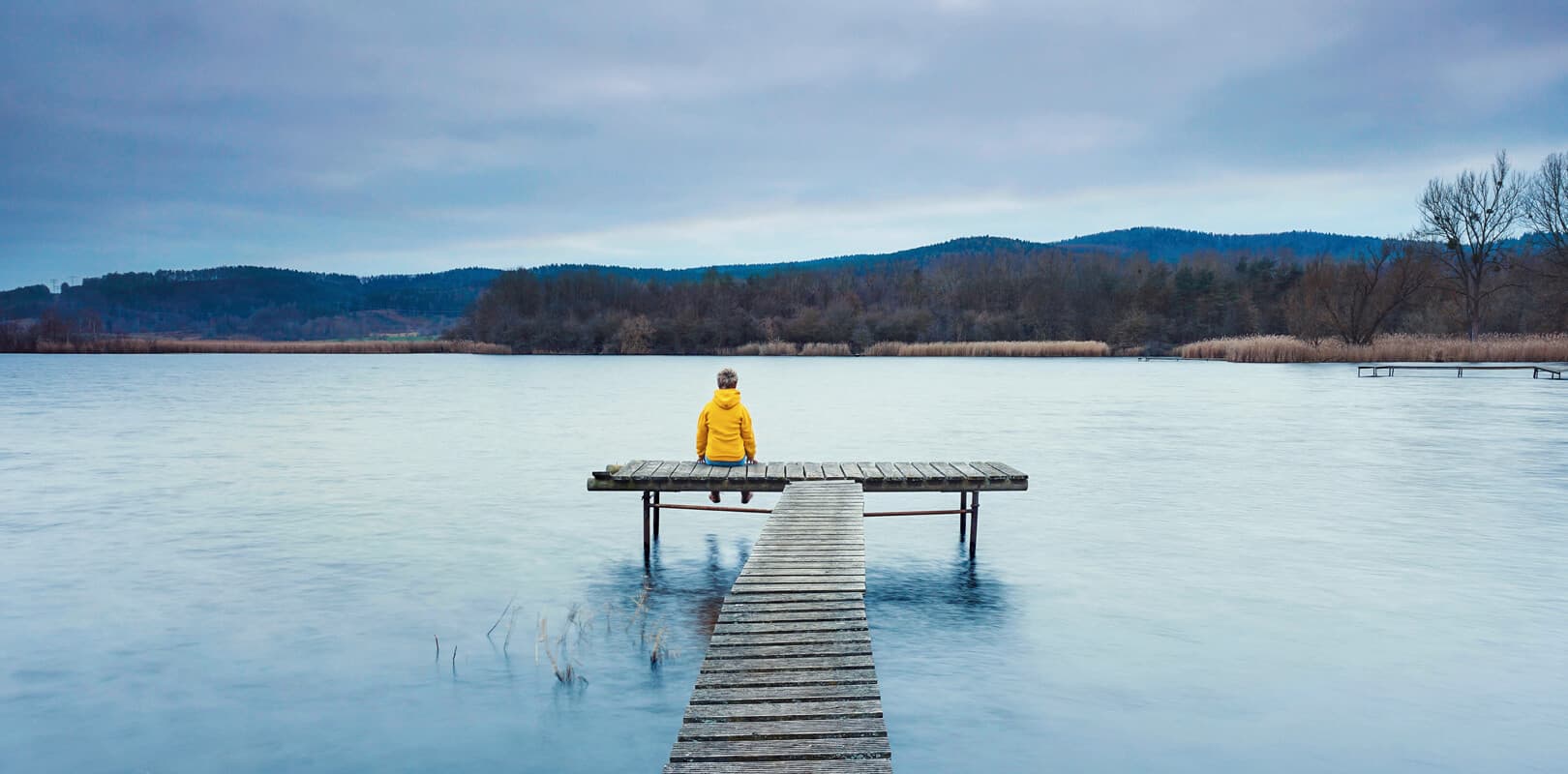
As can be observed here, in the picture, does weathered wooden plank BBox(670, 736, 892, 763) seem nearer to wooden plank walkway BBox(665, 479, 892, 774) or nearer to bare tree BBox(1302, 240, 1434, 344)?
wooden plank walkway BBox(665, 479, 892, 774)

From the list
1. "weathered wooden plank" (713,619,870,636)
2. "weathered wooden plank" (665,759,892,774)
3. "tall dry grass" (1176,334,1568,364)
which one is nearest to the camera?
"weathered wooden plank" (665,759,892,774)

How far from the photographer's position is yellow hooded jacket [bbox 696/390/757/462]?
34.4 ft

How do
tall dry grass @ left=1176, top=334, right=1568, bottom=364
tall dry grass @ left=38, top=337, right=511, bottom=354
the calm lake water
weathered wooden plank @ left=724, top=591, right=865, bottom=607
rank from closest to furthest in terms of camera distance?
the calm lake water → weathered wooden plank @ left=724, top=591, right=865, bottom=607 → tall dry grass @ left=1176, top=334, right=1568, bottom=364 → tall dry grass @ left=38, top=337, right=511, bottom=354

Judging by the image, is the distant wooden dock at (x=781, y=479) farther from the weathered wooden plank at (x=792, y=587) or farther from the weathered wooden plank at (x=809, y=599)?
the weathered wooden plank at (x=809, y=599)

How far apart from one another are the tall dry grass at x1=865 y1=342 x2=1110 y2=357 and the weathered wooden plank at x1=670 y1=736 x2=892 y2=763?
6201 cm

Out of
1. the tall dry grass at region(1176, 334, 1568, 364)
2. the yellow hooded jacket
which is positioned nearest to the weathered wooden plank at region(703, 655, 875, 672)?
the yellow hooded jacket

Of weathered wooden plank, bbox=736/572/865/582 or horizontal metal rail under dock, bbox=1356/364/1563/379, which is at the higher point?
horizontal metal rail under dock, bbox=1356/364/1563/379

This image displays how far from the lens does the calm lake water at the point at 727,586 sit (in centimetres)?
618

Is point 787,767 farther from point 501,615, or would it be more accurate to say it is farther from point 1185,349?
point 1185,349

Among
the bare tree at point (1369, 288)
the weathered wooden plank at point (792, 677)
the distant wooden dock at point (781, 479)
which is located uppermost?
the bare tree at point (1369, 288)

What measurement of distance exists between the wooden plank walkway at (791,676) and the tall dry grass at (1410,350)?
162 ft

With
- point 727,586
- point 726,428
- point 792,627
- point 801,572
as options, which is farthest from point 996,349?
point 792,627

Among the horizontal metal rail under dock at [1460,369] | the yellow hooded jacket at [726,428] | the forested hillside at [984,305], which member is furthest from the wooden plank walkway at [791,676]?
the forested hillside at [984,305]

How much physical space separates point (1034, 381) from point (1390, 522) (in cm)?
3324
